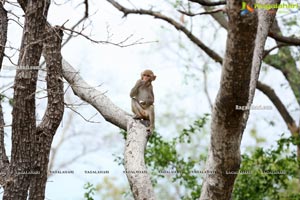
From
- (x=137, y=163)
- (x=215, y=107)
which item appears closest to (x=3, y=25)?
(x=137, y=163)

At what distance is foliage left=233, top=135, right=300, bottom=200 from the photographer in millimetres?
5938

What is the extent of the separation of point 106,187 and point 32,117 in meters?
5.80

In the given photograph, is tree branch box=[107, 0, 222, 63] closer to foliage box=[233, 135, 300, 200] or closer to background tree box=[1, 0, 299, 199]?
foliage box=[233, 135, 300, 200]

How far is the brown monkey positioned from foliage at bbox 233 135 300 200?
6.25 ft

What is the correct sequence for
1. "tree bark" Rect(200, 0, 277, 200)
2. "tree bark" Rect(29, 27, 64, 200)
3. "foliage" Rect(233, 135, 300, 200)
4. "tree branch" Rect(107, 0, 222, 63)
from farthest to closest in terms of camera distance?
"tree branch" Rect(107, 0, 222, 63) → "foliage" Rect(233, 135, 300, 200) → "tree bark" Rect(29, 27, 64, 200) → "tree bark" Rect(200, 0, 277, 200)

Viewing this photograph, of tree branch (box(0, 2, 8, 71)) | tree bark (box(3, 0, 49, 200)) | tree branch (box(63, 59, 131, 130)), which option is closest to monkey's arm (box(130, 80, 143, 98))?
tree branch (box(63, 59, 131, 130))

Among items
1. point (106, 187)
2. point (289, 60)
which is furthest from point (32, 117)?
point (106, 187)

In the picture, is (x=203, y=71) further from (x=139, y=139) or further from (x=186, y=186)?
(x=139, y=139)

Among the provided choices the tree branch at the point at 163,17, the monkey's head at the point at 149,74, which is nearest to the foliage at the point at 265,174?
the tree branch at the point at 163,17

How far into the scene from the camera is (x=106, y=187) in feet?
28.9

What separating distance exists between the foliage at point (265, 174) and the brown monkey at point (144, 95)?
1906 mm

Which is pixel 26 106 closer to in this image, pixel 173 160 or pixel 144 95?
pixel 144 95

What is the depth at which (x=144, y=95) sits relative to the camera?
4.46 m

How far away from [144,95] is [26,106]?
1.49 m
